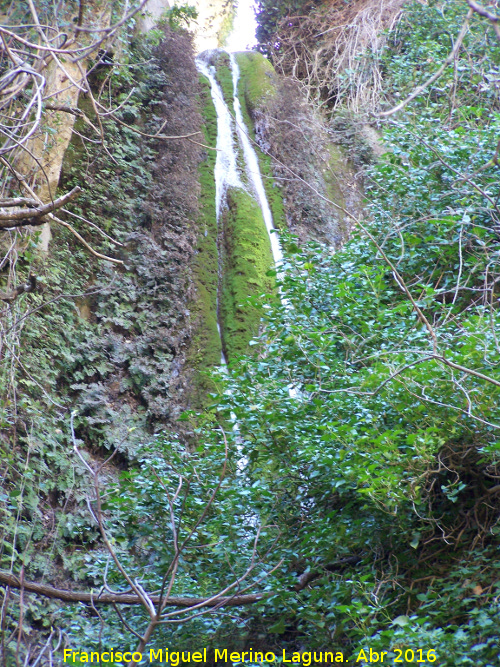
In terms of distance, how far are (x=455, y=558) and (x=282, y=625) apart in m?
0.97

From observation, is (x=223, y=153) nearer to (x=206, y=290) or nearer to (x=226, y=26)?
(x=206, y=290)

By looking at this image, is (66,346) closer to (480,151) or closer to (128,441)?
(128,441)

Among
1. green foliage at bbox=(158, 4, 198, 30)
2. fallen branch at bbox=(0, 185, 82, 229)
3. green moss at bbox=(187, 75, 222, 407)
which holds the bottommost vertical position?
green moss at bbox=(187, 75, 222, 407)

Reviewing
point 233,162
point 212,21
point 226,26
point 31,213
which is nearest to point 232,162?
point 233,162

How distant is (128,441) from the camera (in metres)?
6.07

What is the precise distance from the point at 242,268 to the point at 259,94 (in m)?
4.60

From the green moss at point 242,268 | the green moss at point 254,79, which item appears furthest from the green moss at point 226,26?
the green moss at point 242,268

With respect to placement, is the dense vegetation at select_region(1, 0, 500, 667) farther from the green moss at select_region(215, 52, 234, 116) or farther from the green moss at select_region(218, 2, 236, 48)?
the green moss at select_region(218, 2, 236, 48)

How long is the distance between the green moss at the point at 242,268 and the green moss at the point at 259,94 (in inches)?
21.4

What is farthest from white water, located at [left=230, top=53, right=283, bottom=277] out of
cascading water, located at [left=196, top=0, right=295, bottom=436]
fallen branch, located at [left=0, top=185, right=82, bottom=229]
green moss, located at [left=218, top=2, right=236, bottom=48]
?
green moss, located at [left=218, top=2, right=236, bottom=48]

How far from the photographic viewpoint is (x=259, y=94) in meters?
10.8

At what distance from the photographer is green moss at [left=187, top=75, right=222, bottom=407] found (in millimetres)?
6789

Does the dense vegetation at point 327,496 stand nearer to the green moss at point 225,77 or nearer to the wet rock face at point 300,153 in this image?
the wet rock face at point 300,153

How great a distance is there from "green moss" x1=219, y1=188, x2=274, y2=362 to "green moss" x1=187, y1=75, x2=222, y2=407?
15 cm
